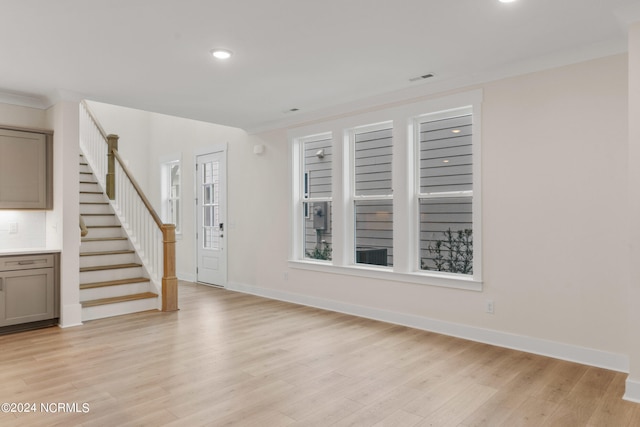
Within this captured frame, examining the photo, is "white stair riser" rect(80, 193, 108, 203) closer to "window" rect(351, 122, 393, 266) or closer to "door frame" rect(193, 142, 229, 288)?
"door frame" rect(193, 142, 229, 288)

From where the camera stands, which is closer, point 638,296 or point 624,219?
point 638,296

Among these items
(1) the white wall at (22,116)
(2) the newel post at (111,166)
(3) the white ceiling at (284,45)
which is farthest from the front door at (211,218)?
(1) the white wall at (22,116)

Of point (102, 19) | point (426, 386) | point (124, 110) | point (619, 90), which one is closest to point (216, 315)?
point (426, 386)

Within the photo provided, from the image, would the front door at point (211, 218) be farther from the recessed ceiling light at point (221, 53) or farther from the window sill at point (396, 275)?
the recessed ceiling light at point (221, 53)

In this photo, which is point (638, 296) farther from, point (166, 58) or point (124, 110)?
point (124, 110)

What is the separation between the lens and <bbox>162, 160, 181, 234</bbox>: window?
798 centimetres

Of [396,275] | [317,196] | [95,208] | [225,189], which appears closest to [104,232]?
[95,208]

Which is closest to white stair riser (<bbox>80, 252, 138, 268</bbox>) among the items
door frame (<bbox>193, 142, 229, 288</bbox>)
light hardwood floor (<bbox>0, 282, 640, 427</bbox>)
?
light hardwood floor (<bbox>0, 282, 640, 427</bbox>)

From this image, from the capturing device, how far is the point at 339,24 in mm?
2939

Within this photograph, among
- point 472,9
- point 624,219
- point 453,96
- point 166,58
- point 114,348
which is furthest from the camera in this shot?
point 453,96

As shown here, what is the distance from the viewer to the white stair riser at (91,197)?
20.9ft

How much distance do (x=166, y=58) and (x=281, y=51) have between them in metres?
0.99

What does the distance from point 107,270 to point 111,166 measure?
6.44 feet

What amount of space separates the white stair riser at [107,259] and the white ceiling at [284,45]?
206 cm
